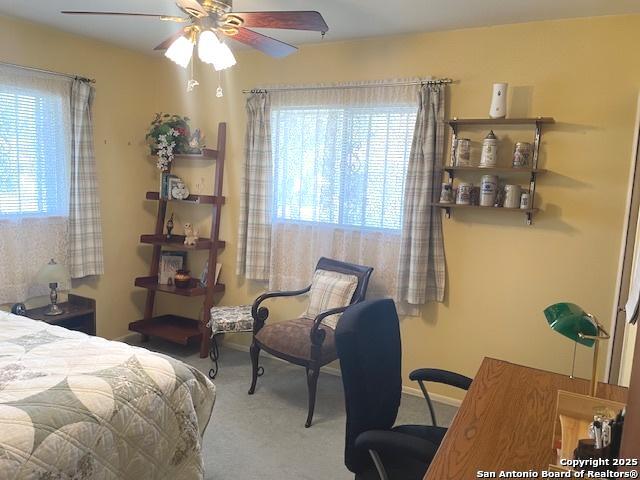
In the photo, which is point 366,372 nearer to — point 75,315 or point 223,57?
point 223,57

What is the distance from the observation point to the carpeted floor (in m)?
2.37

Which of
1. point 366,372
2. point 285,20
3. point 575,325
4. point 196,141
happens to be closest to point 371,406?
point 366,372

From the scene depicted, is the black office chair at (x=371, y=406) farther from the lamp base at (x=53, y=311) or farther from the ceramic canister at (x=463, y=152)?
the lamp base at (x=53, y=311)

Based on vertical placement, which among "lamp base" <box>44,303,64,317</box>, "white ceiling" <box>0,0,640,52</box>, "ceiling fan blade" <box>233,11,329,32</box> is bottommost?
"lamp base" <box>44,303,64,317</box>

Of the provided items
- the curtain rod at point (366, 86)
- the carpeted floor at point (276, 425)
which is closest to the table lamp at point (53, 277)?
the carpeted floor at point (276, 425)

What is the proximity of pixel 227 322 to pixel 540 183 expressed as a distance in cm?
229

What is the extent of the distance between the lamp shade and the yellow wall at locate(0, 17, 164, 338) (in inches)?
17.4

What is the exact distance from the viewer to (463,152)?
2.91 m

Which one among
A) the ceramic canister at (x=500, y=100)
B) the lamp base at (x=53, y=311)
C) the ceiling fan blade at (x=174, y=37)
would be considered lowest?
the lamp base at (x=53, y=311)

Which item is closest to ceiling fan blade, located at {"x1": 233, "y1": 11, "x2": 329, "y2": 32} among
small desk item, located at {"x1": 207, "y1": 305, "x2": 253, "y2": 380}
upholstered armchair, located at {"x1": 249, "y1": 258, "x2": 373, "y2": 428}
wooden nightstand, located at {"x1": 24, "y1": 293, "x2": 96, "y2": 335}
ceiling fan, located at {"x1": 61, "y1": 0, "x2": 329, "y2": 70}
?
ceiling fan, located at {"x1": 61, "y1": 0, "x2": 329, "y2": 70}

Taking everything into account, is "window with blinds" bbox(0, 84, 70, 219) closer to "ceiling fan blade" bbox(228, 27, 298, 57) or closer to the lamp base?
the lamp base

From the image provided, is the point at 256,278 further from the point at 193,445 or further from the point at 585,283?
the point at 585,283

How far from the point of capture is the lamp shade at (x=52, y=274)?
10.4 feet

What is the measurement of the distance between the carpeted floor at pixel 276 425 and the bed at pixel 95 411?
58 centimetres
